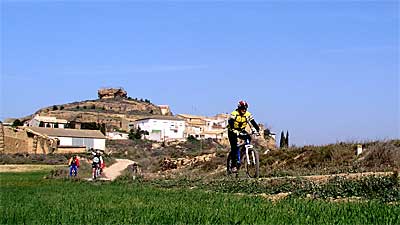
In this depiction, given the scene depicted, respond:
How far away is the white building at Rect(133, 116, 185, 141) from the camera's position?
13150 centimetres

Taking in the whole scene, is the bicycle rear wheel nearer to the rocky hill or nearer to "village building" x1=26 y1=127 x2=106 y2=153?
"village building" x1=26 y1=127 x2=106 y2=153

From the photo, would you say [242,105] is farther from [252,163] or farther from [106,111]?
[106,111]

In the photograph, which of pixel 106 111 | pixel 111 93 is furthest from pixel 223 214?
pixel 111 93

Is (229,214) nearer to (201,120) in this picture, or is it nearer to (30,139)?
(30,139)

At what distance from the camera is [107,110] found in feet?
527

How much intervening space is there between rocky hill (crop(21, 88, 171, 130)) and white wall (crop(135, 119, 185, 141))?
8.89 m

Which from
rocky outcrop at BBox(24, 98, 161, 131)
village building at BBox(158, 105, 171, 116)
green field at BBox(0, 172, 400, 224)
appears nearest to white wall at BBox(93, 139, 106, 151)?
rocky outcrop at BBox(24, 98, 161, 131)

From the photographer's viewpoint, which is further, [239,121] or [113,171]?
[113,171]

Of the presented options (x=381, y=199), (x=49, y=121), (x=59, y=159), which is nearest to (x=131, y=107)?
(x=49, y=121)

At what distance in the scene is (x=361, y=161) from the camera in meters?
20.2

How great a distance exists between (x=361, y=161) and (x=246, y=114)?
614 cm

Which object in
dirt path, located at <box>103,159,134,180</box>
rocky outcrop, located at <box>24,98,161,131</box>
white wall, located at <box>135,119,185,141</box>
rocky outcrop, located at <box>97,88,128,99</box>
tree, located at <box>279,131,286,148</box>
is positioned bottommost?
dirt path, located at <box>103,159,134,180</box>

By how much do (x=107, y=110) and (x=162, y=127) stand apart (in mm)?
29700

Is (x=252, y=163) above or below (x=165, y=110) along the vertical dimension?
below
